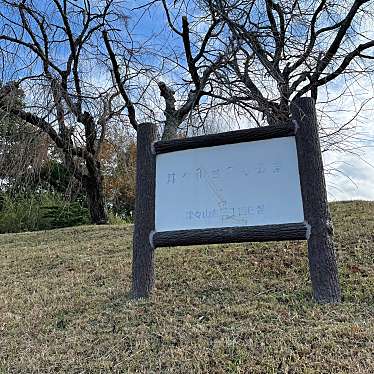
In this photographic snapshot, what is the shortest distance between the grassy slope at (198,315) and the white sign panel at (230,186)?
63 cm

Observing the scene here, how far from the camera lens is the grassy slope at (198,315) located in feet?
8.50

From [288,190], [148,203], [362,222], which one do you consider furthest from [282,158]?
[362,222]

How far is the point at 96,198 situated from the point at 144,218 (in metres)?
6.17

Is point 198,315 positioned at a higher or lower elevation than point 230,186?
lower

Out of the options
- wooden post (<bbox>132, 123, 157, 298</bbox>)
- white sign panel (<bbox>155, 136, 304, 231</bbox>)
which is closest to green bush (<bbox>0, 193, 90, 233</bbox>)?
wooden post (<bbox>132, 123, 157, 298</bbox>)

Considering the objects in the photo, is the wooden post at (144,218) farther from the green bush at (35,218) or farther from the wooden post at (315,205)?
the green bush at (35,218)

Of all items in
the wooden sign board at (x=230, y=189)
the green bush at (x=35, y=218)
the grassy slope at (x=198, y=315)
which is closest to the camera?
the grassy slope at (x=198, y=315)

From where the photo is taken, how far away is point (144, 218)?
12.8 ft

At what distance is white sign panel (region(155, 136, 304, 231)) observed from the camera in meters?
3.54

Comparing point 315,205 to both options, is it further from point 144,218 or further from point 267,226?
point 144,218

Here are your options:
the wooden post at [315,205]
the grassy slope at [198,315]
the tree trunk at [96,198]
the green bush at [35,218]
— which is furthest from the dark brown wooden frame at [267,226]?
the green bush at [35,218]

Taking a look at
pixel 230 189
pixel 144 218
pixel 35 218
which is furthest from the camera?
pixel 35 218

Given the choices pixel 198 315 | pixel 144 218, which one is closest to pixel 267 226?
pixel 198 315

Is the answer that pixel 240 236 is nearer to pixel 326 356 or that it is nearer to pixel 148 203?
pixel 148 203
